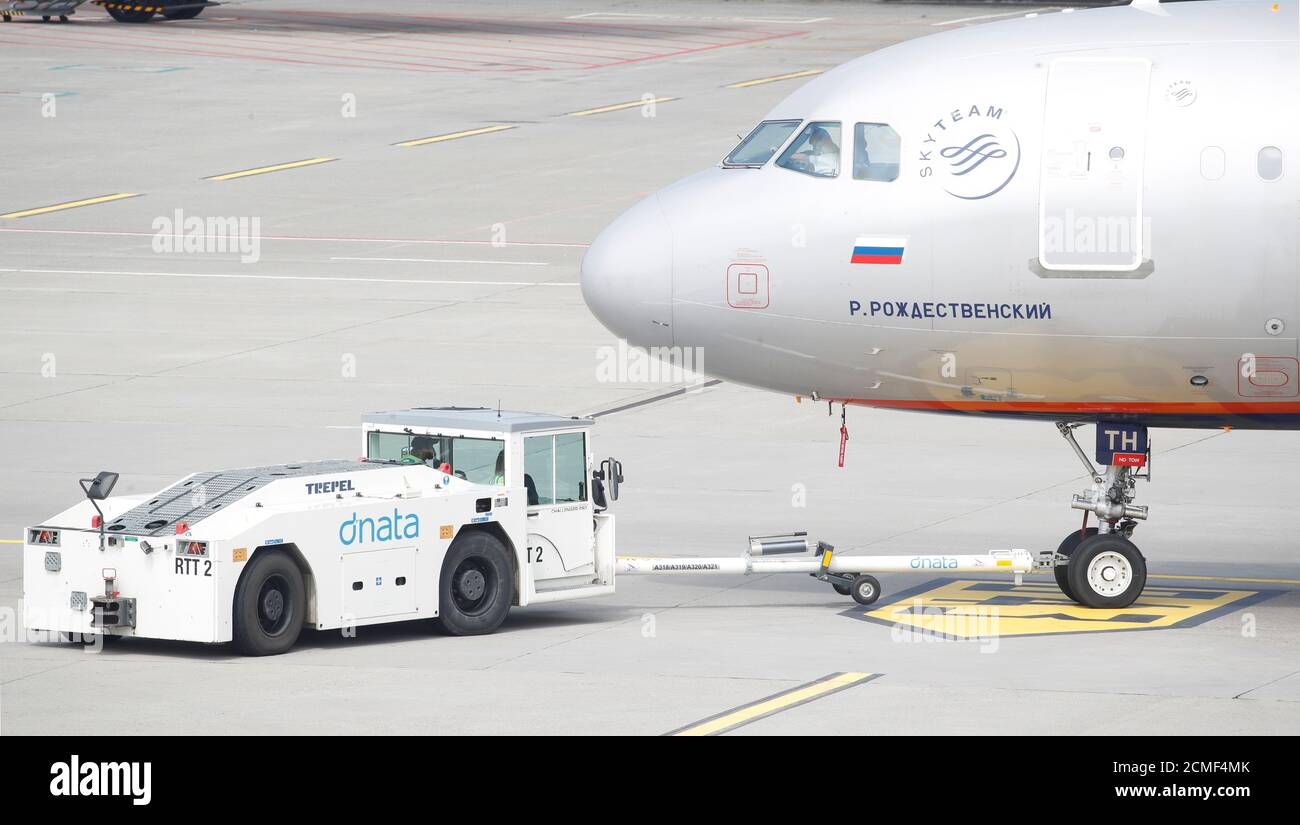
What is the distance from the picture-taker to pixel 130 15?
88.1m

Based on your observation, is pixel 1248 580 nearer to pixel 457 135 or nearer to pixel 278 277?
pixel 278 277

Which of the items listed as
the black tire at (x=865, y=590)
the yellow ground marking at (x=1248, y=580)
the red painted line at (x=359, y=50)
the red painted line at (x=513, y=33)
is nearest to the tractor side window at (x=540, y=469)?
the black tire at (x=865, y=590)

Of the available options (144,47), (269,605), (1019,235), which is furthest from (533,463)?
(144,47)

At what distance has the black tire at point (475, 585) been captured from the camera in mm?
20531

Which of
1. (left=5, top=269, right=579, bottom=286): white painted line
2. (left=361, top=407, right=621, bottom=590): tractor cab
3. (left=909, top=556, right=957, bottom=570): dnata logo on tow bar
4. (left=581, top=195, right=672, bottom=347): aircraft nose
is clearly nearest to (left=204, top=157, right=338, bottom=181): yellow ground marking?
(left=5, top=269, right=579, bottom=286): white painted line

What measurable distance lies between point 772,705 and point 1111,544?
5.57 metres

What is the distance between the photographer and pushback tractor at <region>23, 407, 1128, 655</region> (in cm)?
1916

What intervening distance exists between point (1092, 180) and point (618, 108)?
50.6 meters

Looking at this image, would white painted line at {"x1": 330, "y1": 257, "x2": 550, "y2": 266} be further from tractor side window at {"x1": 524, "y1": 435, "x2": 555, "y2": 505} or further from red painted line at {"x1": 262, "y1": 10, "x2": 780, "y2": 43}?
red painted line at {"x1": 262, "y1": 10, "x2": 780, "y2": 43}

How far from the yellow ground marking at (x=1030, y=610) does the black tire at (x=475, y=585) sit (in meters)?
3.76

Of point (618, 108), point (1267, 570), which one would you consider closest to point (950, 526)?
point (1267, 570)

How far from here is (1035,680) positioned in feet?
60.8

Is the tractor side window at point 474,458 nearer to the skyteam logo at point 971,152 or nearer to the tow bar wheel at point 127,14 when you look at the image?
the skyteam logo at point 971,152

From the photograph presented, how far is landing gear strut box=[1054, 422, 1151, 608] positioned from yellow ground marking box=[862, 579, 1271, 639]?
21 centimetres
